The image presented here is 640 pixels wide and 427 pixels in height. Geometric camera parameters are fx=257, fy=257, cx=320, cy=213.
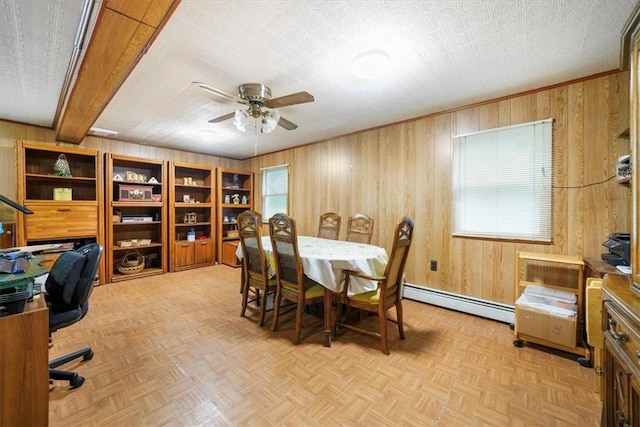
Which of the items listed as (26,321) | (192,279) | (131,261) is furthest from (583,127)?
(131,261)

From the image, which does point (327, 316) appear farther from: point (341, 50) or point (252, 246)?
point (341, 50)

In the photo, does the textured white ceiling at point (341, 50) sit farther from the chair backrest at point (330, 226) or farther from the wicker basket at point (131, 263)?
the wicker basket at point (131, 263)

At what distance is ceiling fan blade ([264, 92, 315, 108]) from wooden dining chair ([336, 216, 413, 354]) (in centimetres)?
124

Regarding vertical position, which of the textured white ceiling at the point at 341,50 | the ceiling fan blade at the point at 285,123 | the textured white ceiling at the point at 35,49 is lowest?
the ceiling fan blade at the point at 285,123

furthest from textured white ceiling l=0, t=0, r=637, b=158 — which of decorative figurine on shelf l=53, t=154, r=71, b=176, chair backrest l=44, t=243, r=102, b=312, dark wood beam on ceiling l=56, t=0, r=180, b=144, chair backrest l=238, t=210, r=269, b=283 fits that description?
chair backrest l=44, t=243, r=102, b=312

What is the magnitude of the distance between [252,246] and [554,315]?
2671 millimetres

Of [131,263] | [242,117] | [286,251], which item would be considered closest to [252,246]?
[286,251]

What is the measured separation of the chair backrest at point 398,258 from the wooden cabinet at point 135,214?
4.10 meters

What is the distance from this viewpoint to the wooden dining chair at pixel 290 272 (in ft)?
7.18

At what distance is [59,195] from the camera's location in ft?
12.0

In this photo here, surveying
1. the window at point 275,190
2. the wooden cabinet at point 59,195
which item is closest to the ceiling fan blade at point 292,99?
the window at point 275,190

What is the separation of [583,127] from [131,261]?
20.3 ft

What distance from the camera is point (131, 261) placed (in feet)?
14.5

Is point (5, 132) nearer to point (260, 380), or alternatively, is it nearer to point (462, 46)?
point (260, 380)
